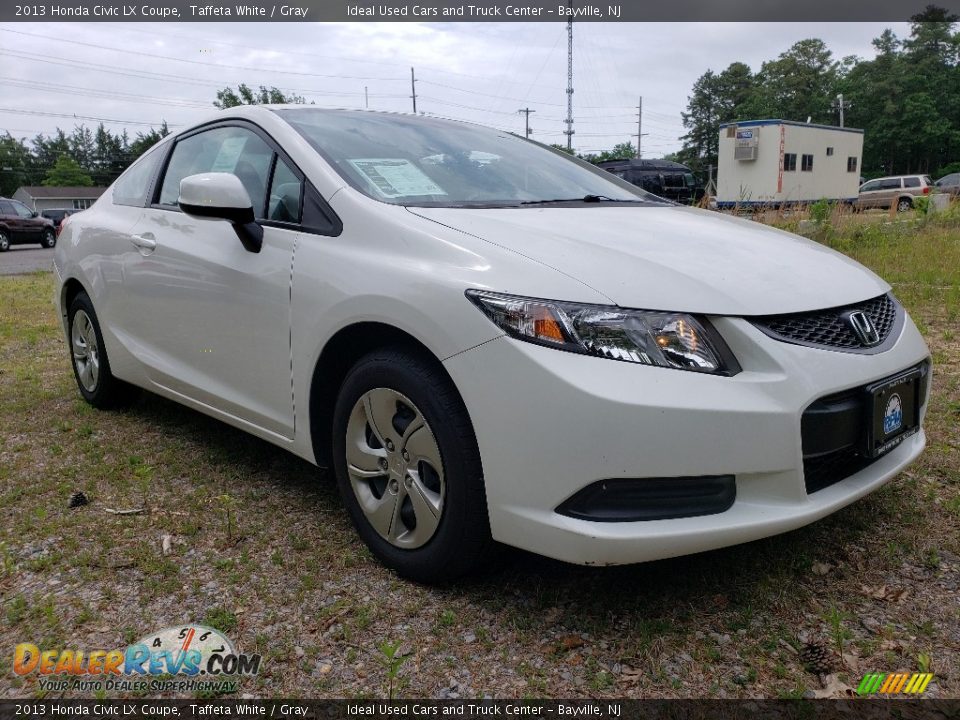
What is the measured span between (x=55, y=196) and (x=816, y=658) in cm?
8407

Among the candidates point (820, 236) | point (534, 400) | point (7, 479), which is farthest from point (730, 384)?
point (820, 236)

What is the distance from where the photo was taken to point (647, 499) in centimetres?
186

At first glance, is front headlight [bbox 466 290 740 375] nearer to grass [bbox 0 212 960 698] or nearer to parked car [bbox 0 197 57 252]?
grass [bbox 0 212 960 698]

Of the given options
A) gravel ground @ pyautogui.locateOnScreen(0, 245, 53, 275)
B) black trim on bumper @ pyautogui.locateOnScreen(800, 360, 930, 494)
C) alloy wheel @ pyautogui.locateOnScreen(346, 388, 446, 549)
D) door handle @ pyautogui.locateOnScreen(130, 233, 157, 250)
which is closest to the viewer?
black trim on bumper @ pyautogui.locateOnScreen(800, 360, 930, 494)

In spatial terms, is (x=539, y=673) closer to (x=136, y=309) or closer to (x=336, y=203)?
(x=336, y=203)

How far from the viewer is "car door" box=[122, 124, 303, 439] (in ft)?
8.58

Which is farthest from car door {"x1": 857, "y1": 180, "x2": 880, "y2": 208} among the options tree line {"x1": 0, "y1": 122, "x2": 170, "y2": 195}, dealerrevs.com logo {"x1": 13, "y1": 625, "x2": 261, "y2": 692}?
tree line {"x1": 0, "y1": 122, "x2": 170, "y2": 195}

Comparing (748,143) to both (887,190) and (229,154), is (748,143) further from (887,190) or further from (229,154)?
(229,154)

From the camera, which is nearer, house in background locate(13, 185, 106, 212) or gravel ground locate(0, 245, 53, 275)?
gravel ground locate(0, 245, 53, 275)

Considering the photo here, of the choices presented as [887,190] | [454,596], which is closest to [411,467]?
[454,596]

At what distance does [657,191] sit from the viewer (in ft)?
14.3

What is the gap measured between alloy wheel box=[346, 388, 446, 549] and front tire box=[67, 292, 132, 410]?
218 cm

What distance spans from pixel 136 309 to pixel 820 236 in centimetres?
854

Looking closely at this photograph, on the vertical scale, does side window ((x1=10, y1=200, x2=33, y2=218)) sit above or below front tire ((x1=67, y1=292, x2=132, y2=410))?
above
